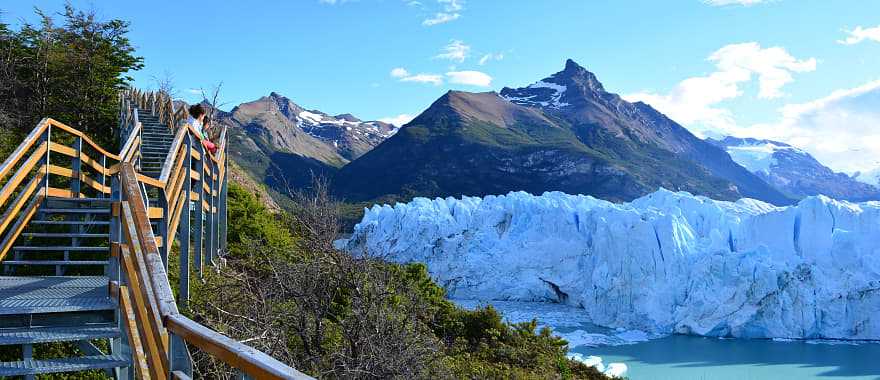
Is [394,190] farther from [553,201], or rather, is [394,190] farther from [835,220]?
[835,220]

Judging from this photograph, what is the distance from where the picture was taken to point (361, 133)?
197875 millimetres

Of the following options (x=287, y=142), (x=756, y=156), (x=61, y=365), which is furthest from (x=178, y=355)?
(x=756, y=156)

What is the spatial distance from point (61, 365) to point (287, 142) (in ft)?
459

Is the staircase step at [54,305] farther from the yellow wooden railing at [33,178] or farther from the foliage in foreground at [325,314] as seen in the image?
the yellow wooden railing at [33,178]

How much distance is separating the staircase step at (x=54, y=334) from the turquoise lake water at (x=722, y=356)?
18454 millimetres

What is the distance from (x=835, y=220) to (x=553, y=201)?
13.7m

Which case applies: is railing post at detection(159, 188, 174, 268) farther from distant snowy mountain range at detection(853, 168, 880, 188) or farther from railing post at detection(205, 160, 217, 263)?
distant snowy mountain range at detection(853, 168, 880, 188)

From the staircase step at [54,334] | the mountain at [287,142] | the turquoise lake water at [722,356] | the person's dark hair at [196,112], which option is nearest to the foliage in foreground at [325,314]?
the staircase step at [54,334]

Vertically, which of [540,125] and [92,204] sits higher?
[540,125]

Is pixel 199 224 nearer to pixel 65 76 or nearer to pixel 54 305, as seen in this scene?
pixel 54 305

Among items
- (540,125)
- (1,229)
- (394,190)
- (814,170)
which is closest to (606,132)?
(540,125)

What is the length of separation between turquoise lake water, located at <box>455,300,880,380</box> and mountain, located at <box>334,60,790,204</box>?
54.1 metres

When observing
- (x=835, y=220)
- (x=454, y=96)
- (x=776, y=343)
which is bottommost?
(x=776, y=343)

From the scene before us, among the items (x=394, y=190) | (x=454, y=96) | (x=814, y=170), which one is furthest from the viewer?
(x=814, y=170)
